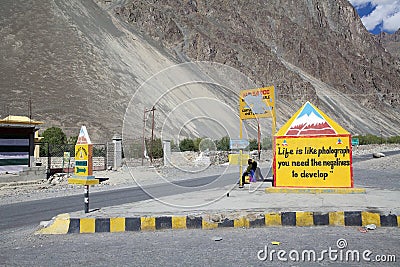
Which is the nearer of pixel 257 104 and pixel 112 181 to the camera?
pixel 257 104

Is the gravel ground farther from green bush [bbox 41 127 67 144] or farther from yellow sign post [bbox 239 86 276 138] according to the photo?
green bush [bbox 41 127 67 144]

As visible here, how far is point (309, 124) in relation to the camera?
10570 millimetres

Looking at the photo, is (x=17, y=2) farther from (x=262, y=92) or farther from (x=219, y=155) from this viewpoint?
(x=262, y=92)

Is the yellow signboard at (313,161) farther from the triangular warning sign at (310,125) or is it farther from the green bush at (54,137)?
the green bush at (54,137)

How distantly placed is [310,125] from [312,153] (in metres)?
0.70

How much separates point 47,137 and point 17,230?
23989 mm

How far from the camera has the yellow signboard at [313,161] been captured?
10156mm

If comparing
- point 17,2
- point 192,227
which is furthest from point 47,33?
point 192,227

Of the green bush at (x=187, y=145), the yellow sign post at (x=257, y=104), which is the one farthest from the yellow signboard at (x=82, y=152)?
the green bush at (x=187, y=145)

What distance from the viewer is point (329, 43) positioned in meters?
121

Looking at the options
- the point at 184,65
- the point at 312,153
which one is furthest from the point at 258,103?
the point at 184,65

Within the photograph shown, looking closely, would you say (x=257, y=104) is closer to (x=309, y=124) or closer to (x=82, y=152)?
(x=309, y=124)

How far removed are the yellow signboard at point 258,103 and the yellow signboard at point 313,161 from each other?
904 mm

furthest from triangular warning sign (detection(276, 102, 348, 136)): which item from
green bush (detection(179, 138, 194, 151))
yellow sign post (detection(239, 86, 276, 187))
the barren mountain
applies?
green bush (detection(179, 138, 194, 151))
